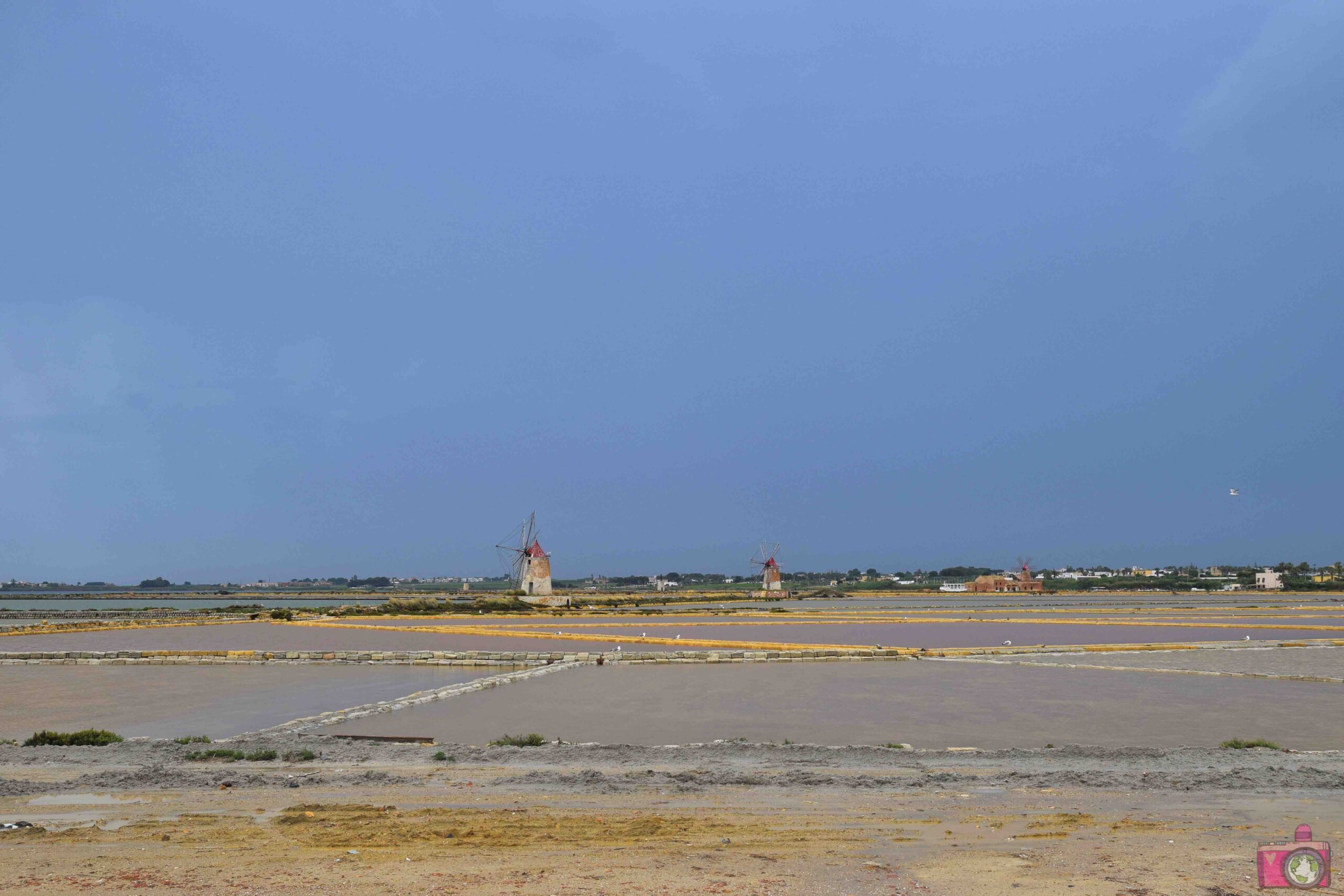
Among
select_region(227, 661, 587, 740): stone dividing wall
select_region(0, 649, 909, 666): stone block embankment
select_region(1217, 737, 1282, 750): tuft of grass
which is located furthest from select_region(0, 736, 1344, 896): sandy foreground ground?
select_region(0, 649, 909, 666): stone block embankment

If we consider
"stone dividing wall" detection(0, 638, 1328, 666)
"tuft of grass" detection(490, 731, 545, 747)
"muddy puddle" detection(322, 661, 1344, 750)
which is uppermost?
"tuft of grass" detection(490, 731, 545, 747)

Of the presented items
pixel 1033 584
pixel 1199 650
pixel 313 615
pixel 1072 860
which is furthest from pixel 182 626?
pixel 1033 584

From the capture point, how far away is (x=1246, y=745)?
10586 mm

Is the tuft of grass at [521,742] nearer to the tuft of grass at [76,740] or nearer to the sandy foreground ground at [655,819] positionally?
the sandy foreground ground at [655,819]

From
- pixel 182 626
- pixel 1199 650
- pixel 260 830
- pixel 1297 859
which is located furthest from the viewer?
pixel 182 626

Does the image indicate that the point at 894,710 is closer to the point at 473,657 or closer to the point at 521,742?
the point at 521,742

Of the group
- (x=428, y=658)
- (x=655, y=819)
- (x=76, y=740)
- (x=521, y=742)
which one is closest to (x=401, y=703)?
(x=76, y=740)

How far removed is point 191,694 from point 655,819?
1348 cm

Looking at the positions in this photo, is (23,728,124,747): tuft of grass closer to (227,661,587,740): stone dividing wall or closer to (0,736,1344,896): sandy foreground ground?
(0,736,1344,896): sandy foreground ground

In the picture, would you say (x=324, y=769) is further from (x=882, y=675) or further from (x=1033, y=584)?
(x=1033, y=584)

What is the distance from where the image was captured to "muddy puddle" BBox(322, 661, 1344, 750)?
39.8ft

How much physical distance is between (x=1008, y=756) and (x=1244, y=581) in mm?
163115

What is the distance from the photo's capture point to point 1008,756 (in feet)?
32.8

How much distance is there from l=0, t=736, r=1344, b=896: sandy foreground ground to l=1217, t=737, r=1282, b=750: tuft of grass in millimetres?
261
